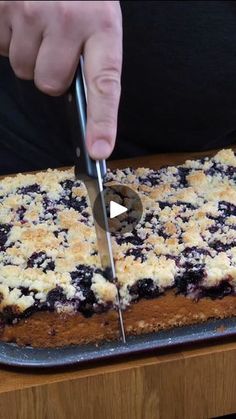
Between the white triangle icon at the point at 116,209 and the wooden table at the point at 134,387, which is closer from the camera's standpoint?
the wooden table at the point at 134,387

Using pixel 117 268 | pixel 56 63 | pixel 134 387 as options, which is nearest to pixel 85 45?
pixel 56 63

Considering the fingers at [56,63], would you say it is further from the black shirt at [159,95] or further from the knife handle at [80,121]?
the black shirt at [159,95]

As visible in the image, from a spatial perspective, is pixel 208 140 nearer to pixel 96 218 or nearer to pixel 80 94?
pixel 96 218

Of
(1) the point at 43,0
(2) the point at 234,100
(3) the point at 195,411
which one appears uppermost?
(1) the point at 43,0

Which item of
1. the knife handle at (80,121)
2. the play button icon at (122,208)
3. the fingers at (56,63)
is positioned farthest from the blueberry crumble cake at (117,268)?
the fingers at (56,63)

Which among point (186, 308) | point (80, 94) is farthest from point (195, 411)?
point (80, 94)

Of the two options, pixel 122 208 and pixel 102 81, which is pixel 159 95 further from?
pixel 102 81
